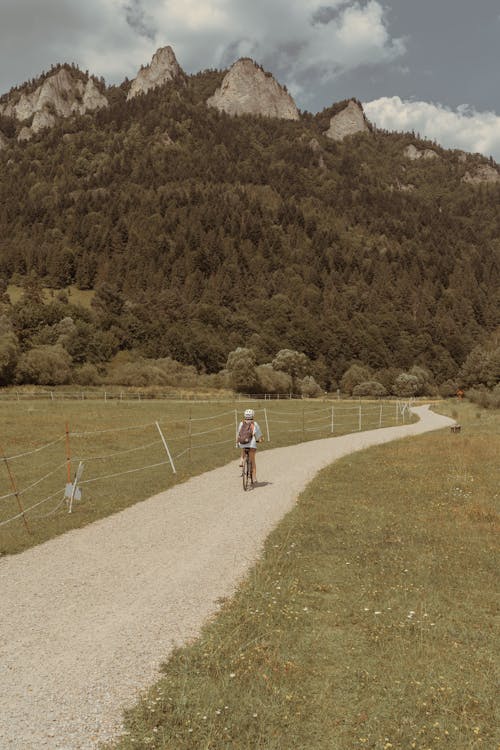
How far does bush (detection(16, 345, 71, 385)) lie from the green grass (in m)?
86.1

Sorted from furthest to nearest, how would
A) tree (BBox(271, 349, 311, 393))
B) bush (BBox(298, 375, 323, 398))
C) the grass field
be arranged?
tree (BBox(271, 349, 311, 393)) < bush (BBox(298, 375, 323, 398)) < the grass field

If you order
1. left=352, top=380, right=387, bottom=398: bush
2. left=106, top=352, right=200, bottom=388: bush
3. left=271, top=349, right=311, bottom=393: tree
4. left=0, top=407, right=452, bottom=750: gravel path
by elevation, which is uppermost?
left=271, top=349, right=311, bottom=393: tree

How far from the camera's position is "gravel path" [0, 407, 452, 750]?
533 cm

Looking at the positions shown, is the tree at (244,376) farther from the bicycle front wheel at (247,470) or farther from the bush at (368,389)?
the bicycle front wheel at (247,470)

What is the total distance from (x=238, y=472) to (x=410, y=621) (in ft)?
46.0

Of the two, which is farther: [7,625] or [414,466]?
[414,466]

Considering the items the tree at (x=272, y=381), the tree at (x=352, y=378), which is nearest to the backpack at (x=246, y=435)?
the tree at (x=272, y=381)

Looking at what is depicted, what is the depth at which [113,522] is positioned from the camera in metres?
13.5

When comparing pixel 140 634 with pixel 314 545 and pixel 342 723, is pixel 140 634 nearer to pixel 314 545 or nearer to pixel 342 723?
pixel 342 723

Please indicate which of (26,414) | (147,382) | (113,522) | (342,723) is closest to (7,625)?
(342,723)

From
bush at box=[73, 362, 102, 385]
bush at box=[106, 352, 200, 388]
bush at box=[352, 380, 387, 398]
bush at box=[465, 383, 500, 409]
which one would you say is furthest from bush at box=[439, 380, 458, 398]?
bush at box=[73, 362, 102, 385]

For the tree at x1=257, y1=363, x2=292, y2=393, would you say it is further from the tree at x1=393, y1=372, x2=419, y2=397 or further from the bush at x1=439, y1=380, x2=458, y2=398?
the bush at x1=439, y1=380, x2=458, y2=398

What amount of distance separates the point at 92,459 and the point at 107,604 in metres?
17.9

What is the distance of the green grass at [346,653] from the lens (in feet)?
16.8
